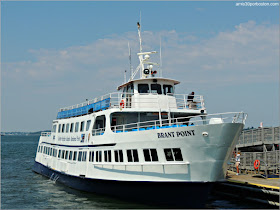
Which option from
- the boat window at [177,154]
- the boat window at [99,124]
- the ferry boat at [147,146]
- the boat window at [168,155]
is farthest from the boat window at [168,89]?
the boat window at [177,154]

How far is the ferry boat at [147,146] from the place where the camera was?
14.6m

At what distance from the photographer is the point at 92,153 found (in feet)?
64.2

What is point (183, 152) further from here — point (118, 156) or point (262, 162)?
point (262, 162)

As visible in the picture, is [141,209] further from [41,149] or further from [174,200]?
[41,149]

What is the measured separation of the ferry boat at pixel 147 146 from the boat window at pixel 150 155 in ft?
0.16

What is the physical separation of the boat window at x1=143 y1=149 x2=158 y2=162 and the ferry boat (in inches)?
1.9

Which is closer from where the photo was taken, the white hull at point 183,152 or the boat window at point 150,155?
the white hull at point 183,152

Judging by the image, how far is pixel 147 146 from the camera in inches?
629

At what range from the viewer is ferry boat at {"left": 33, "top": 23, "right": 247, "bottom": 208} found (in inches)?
576

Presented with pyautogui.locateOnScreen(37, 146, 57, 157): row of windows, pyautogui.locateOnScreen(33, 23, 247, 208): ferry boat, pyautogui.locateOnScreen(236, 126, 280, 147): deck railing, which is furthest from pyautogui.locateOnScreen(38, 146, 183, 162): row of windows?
pyautogui.locateOnScreen(236, 126, 280, 147): deck railing

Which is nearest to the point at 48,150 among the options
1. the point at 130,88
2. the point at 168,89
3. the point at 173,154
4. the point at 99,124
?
the point at 99,124

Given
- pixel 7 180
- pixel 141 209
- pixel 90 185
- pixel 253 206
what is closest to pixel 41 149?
pixel 7 180

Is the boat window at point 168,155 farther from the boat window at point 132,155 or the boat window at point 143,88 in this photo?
the boat window at point 143,88

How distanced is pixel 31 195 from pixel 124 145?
9.28 meters
